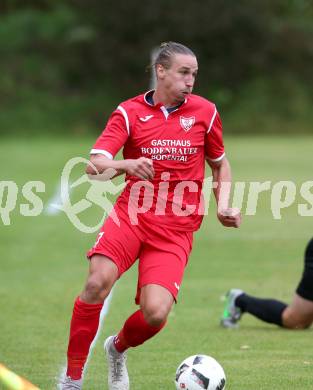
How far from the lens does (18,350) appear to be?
8.58 metres

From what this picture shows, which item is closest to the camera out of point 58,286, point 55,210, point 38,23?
point 58,286

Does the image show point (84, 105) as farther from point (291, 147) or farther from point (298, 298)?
point (298, 298)

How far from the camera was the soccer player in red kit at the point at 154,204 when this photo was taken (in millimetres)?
6715

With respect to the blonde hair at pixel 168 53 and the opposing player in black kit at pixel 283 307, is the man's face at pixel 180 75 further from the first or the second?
the opposing player in black kit at pixel 283 307

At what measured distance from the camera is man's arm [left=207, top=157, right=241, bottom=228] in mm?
6996

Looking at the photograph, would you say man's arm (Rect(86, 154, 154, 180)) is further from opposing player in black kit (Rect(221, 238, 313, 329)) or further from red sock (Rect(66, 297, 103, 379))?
opposing player in black kit (Rect(221, 238, 313, 329))

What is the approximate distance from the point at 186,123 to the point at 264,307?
300cm

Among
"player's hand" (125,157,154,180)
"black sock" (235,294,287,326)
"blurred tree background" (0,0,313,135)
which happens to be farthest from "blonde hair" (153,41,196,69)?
"blurred tree background" (0,0,313,135)

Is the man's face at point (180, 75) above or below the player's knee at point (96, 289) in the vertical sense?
above

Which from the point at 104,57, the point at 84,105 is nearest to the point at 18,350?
the point at 84,105

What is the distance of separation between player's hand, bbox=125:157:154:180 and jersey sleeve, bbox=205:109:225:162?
89 centimetres

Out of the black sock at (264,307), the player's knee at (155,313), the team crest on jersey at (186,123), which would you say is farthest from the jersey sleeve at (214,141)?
the black sock at (264,307)

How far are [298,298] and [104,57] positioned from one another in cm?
4383

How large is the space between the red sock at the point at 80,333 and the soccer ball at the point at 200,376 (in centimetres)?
61
